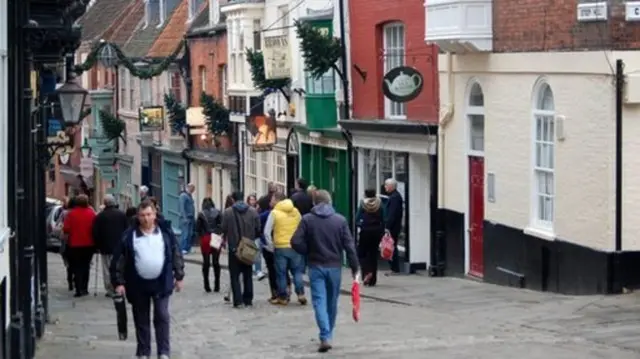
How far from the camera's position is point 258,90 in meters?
39.3

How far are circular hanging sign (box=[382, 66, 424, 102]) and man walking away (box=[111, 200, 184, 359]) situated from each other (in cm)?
1245

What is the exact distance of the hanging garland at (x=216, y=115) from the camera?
A: 144 ft

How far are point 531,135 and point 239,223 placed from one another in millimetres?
4510

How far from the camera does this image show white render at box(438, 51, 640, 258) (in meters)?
18.6

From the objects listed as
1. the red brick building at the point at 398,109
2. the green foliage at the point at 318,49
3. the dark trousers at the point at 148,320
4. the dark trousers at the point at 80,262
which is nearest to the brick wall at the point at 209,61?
the green foliage at the point at 318,49

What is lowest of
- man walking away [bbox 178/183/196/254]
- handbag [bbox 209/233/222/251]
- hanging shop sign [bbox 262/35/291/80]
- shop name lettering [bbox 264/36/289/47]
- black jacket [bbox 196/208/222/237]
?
man walking away [bbox 178/183/196/254]

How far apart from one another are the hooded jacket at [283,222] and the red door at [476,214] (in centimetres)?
462

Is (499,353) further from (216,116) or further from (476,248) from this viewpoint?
(216,116)

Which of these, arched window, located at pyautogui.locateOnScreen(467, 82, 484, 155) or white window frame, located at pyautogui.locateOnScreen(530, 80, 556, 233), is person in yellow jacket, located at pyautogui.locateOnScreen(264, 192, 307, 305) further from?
arched window, located at pyautogui.locateOnScreen(467, 82, 484, 155)

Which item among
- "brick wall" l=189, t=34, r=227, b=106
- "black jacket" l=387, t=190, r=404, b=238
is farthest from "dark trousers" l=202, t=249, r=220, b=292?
"brick wall" l=189, t=34, r=227, b=106

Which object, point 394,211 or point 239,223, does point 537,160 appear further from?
point 394,211

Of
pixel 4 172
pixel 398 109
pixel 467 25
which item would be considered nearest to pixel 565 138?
pixel 467 25

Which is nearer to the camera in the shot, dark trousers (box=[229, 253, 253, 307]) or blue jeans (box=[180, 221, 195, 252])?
dark trousers (box=[229, 253, 253, 307])

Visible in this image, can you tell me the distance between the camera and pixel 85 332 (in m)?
18.5
